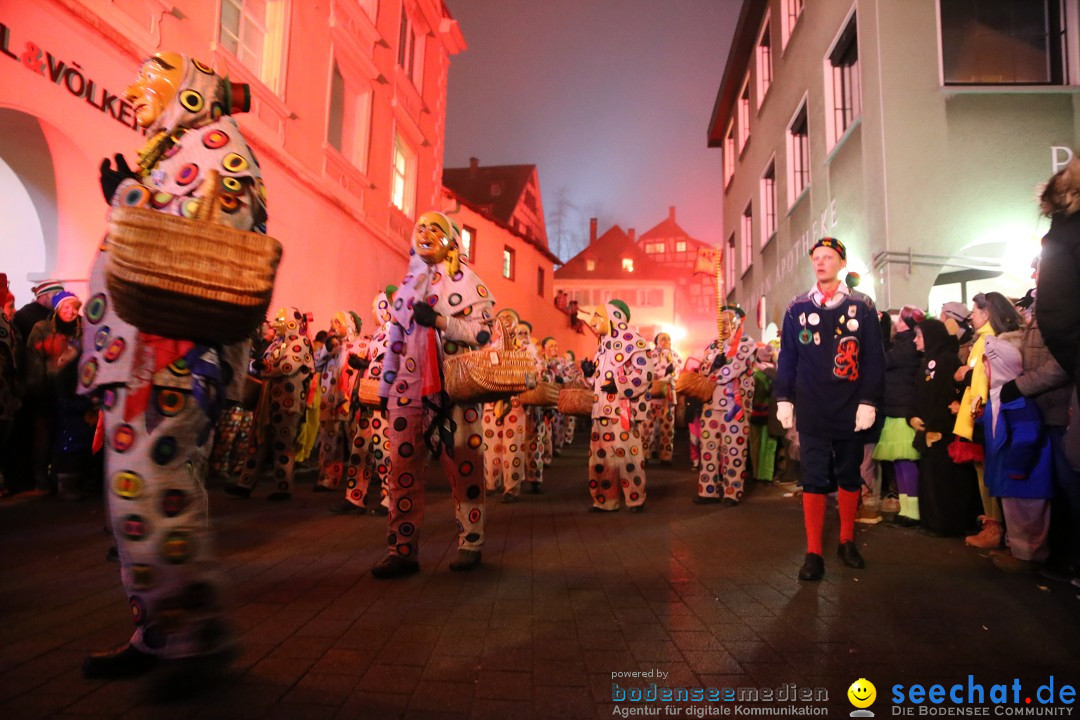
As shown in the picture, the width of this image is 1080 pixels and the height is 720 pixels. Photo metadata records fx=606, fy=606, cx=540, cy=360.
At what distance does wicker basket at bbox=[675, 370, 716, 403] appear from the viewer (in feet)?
23.3

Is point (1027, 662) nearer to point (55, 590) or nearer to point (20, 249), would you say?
point (55, 590)

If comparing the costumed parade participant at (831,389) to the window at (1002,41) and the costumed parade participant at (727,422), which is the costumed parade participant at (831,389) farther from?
the window at (1002,41)

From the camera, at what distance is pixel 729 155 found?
23.0 m

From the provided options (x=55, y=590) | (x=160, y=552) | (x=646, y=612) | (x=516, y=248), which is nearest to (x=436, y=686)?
(x=160, y=552)

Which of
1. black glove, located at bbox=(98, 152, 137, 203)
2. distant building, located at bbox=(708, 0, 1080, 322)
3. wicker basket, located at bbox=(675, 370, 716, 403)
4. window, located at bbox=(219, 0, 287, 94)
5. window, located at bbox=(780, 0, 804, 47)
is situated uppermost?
window, located at bbox=(780, 0, 804, 47)

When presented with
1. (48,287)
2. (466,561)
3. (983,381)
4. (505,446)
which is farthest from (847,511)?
(48,287)

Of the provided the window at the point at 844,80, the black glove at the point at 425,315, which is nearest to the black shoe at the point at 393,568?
the black glove at the point at 425,315

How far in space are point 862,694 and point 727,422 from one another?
5.48m

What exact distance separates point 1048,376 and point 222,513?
22.3 ft

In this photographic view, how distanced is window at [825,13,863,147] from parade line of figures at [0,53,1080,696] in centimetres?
540

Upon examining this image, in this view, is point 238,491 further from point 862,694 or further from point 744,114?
point 744,114

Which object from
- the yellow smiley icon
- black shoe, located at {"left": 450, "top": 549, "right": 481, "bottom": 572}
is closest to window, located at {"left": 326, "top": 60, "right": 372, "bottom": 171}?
black shoe, located at {"left": 450, "top": 549, "right": 481, "bottom": 572}

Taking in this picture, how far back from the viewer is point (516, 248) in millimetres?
31078

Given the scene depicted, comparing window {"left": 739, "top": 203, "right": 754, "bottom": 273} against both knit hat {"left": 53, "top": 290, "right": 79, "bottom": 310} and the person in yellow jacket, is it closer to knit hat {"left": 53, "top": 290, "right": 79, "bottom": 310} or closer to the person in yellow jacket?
the person in yellow jacket
